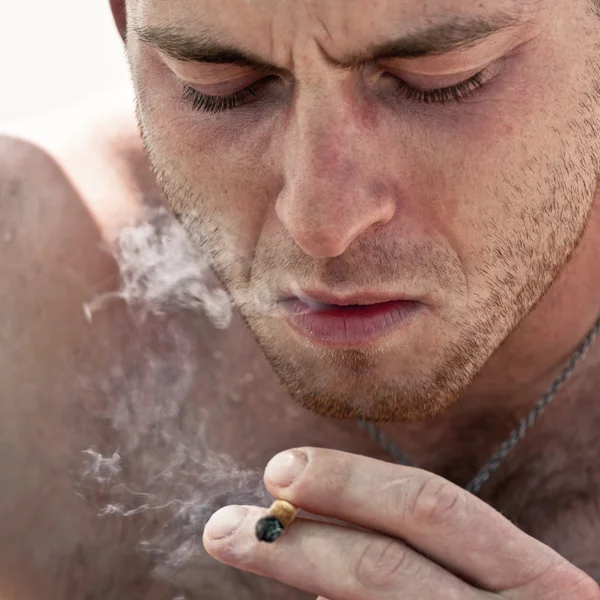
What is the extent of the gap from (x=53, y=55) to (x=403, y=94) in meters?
3.26

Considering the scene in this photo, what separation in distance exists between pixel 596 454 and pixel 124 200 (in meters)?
1.15

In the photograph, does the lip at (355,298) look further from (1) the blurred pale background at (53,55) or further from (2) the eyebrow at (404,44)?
(1) the blurred pale background at (53,55)

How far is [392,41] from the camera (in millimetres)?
1223

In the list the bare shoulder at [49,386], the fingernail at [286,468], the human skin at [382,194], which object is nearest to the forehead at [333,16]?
the human skin at [382,194]

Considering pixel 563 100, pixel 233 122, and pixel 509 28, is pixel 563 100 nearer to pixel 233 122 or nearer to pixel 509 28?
pixel 509 28

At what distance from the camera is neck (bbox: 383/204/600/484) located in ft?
5.86

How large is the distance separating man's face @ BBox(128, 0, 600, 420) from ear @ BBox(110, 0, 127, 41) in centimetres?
26

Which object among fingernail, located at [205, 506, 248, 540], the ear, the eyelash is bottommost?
fingernail, located at [205, 506, 248, 540]

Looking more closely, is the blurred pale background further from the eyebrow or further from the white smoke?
the eyebrow

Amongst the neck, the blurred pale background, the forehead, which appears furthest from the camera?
the blurred pale background

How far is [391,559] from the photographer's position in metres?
1.22

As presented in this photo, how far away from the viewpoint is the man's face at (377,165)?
4.14 feet

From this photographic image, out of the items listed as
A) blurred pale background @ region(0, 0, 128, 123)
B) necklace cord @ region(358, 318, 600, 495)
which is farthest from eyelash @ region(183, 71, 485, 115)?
blurred pale background @ region(0, 0, 128, 123)

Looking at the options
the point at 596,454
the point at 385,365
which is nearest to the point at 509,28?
the point at 385,365
